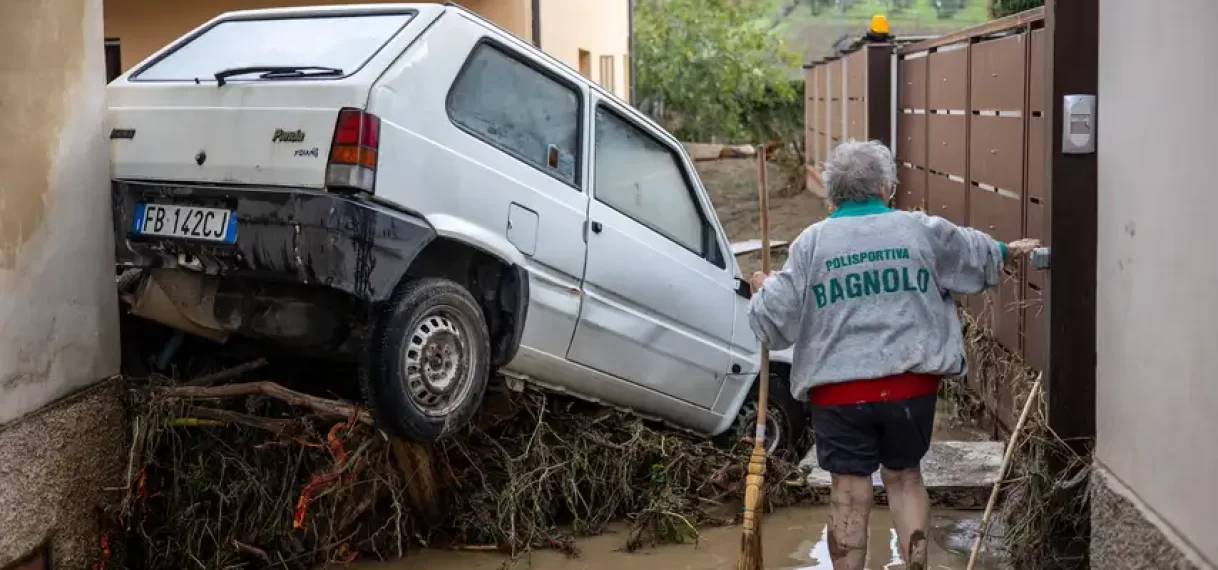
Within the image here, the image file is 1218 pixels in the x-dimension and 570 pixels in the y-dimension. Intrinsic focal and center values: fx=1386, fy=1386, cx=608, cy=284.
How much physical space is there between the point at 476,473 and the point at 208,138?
1.86 meters

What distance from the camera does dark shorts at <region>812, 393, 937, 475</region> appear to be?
461cm

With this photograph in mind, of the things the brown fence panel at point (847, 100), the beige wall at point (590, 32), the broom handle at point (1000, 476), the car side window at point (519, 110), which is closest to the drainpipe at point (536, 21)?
the beige wall at point (590, 32)

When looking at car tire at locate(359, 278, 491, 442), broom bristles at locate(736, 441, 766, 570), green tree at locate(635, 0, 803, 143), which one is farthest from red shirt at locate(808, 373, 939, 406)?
green tree at locate(635, 0, 803, 143)

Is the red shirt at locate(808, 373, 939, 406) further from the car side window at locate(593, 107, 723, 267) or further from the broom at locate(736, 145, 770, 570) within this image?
the car side window at locate(593, 107, 723, 267)

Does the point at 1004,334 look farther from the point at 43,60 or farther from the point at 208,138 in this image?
the point at 43,60

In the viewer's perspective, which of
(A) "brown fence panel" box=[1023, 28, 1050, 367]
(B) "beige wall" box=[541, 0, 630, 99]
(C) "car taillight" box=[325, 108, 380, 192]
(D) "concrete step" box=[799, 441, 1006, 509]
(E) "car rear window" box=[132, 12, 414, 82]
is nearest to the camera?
(C) "car taillight" box=[325, 108, 380, 192]

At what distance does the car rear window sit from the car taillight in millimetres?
296

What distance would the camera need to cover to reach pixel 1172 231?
384 centimetres

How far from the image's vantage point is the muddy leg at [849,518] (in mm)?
4738

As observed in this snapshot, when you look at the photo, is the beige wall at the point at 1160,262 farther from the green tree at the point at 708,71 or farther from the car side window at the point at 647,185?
the green tree at the point at 708,71

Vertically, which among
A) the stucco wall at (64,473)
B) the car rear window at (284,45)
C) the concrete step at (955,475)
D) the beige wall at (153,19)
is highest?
the beige wall at (153,19)

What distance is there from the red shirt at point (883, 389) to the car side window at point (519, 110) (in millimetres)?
1760

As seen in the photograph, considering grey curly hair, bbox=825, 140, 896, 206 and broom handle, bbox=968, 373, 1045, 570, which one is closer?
grey curly hair, bbox=825, 140, 896, 206

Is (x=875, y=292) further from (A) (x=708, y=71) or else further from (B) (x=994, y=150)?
(A) (x=708, y=71)
